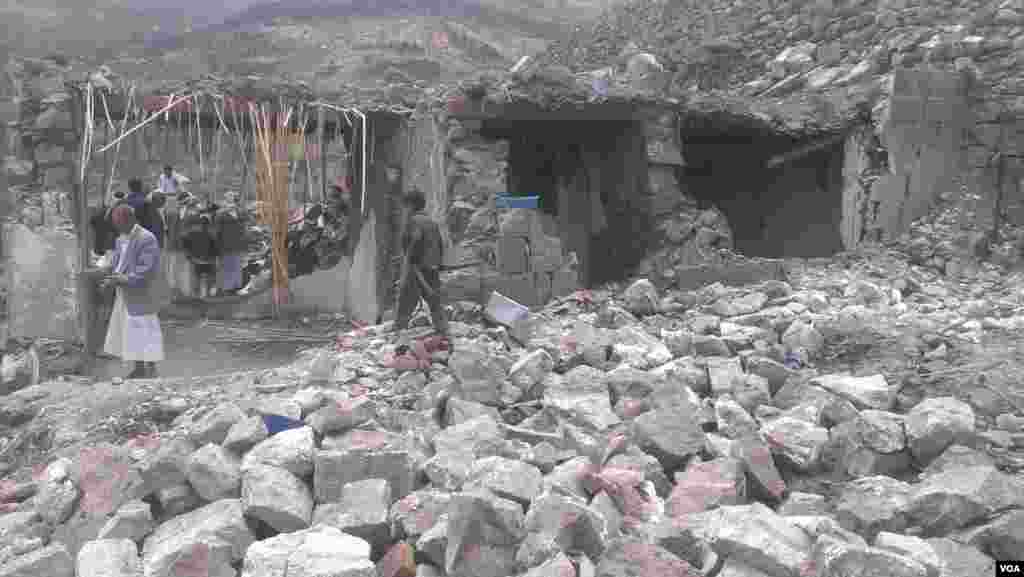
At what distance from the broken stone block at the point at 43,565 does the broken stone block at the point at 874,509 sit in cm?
274

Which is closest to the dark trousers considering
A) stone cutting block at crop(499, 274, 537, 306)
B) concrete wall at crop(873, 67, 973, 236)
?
stone cutting block at crop(499, 274, 537, 306)

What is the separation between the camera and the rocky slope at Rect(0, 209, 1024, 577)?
2.78m

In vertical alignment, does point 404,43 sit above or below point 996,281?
above

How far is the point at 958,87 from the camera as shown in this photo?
866 centimetres

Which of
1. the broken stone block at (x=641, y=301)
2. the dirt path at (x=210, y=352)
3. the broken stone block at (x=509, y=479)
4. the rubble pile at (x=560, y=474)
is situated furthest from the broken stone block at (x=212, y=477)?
the broken stone block at (x=641, y=301)

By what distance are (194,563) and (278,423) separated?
1042 millimetres

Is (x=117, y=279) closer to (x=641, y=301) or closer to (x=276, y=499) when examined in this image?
(x=276, y=499)

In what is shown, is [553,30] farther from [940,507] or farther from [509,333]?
[940,507]

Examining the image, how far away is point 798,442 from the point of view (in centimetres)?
373

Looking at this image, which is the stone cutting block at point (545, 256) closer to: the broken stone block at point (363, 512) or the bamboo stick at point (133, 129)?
the bamboo stick at point (133, 129)

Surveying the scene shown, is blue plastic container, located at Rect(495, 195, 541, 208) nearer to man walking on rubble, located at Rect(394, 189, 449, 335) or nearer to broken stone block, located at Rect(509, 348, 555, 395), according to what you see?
man walking on rubble, located at Rect(394, 189, 449, 335)

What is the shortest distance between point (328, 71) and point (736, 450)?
1547 centimetres

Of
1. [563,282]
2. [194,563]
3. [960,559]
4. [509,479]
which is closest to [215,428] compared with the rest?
[194,563]

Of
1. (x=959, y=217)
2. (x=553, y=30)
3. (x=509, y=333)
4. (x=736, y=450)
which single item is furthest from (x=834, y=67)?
(x=553, y=30)
